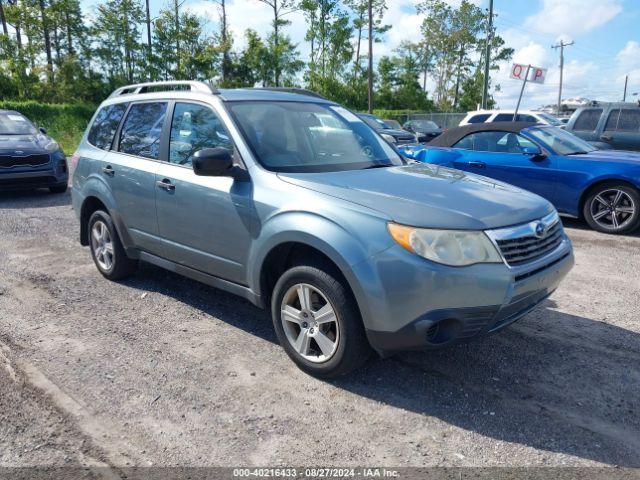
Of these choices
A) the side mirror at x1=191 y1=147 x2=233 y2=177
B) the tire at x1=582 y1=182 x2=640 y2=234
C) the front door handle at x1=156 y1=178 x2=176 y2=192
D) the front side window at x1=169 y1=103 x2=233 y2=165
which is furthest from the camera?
the tire at x1=582 y1=182 x2=640 y2=234

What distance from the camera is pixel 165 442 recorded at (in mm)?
2775

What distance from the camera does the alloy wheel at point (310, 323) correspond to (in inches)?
128

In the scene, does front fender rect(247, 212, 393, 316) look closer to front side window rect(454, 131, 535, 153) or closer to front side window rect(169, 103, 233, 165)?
front side window rect(169, 103, 233, 165)

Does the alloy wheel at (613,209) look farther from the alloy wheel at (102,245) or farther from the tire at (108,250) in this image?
the alloy wheel at (102,245)

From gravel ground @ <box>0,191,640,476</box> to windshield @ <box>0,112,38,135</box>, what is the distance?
6.78 metres

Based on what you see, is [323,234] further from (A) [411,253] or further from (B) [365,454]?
(B) [365,454]

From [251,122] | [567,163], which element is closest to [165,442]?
[251,122]

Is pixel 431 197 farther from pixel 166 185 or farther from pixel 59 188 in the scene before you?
pixel 59 188

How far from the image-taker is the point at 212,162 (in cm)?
346

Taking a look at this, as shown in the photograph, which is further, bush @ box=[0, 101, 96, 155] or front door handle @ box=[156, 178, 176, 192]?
bush @ box=[0, 101, 96, 155]

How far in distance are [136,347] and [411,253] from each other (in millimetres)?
2176

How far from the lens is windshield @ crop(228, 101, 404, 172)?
3809 millimetres

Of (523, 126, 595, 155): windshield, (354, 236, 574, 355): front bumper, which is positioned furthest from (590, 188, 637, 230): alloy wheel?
(354, 236, 574, 355): front bumper

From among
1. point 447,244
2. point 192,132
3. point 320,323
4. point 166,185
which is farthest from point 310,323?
point 192,132
